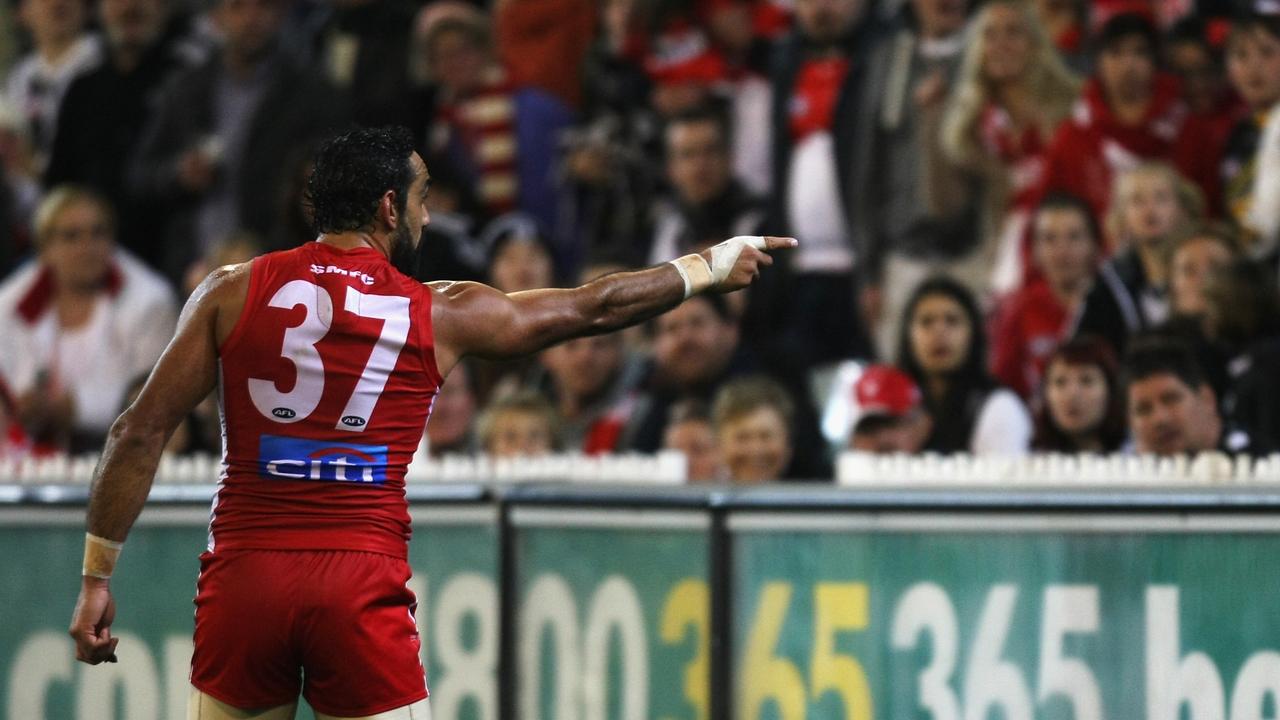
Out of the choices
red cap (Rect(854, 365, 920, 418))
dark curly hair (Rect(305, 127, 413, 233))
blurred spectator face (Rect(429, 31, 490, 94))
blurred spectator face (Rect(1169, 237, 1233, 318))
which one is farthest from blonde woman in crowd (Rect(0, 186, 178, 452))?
dark curly hair (Rect(305, 127, 413, 233))

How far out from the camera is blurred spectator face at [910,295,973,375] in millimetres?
8906

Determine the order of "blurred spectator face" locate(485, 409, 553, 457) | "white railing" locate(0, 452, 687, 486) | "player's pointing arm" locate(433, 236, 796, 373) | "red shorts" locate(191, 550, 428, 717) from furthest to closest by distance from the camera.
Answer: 1. "blurred spectator face" locate(485, 409, 553, 457)
2. "white railing" locate(0, 452, 687, 486)
3. "player's pointing arm" locate(433, 236, 796, 373)
4. "red shorts" locate(191, 550, 428, 717)

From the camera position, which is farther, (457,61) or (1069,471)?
(457,61)

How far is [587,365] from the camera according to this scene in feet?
32.4

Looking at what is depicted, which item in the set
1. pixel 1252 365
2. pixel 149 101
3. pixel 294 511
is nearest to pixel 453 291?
pixel 294 511

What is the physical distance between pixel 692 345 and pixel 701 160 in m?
1.33

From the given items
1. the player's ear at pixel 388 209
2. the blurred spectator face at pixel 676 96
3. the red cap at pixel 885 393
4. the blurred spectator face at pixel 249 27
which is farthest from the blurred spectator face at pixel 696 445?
the blurred spectator face at pixel 249 27

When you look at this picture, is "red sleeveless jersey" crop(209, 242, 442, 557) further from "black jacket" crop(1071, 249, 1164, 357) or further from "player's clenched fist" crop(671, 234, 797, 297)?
"black jacket" crop(1071, 249, 1164, 357)

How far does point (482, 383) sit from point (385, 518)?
541 centimetres

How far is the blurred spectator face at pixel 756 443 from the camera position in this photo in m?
8.44

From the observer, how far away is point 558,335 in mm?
5406

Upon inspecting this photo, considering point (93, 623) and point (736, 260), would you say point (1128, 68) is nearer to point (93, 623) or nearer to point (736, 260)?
point (736, 260)

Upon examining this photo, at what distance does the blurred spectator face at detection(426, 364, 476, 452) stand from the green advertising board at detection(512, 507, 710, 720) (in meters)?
2.21

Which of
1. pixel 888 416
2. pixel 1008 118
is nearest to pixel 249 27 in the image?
pixel 1008 118
